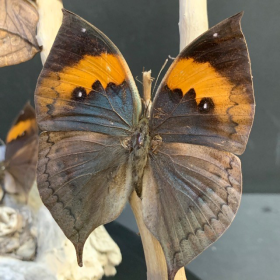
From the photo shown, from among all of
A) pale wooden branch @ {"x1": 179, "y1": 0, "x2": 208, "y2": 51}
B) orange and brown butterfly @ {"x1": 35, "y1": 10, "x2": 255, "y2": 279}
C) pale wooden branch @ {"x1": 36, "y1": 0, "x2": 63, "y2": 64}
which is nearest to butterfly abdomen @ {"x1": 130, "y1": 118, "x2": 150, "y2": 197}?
orange and brown butterfly @ {"x1": 35, "y1": 10, "x2": 255, "y2": 279}

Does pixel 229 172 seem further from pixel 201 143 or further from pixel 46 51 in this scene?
pixel 46 51

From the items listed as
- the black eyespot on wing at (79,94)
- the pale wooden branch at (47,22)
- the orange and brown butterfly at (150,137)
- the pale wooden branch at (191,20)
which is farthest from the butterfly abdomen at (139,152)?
the pale wooden branch at (47,22)

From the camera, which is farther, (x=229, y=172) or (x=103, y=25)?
(x=103, y=25)

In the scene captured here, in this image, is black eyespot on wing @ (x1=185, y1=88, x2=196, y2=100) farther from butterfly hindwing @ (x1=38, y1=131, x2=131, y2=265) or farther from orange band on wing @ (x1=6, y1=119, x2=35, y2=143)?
orange band on wing @ (x1=6, y1=119, x2=35, y2=143)

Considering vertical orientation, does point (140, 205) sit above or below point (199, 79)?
below

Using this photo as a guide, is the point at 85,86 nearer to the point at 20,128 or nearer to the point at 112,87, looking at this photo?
the point at 112,87

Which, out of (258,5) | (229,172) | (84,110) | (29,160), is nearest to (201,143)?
(229,172)

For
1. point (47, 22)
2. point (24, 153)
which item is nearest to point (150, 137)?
point (47, 22)

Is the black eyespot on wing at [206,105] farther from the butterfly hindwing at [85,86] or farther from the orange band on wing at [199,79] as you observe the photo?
the butterfly hindwing at [85,86]
